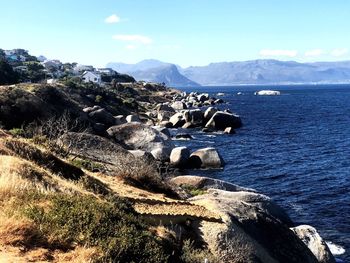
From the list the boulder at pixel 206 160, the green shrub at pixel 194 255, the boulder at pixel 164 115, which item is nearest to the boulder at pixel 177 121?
the boulder at pixel 164 115

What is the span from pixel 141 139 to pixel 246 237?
29.6 m

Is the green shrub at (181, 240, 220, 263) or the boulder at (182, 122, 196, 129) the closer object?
the green shrub at (181, 240, 220, 263)

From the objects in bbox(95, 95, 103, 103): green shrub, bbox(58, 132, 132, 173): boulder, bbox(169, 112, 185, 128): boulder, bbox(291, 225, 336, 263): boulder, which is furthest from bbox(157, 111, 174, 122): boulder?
bbox(291, 225, 336, 263): boulder

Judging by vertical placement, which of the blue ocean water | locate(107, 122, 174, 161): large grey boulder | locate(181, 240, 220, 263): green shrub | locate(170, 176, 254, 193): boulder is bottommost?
the blue ocean water

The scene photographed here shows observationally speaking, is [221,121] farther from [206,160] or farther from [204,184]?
[204,184]

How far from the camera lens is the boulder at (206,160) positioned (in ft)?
137

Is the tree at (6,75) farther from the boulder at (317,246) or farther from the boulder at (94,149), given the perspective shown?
the boulder at (317,246)

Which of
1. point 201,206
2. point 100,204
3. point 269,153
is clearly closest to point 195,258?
point 100,204

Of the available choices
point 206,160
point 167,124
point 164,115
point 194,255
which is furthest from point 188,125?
point 194,255

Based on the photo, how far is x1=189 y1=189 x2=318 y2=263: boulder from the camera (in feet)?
47.9

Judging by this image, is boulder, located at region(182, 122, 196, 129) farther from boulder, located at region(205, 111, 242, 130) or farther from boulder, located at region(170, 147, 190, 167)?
boulder, located at region(170, 147, 190, 167)

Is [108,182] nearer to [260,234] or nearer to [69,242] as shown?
[260,234]

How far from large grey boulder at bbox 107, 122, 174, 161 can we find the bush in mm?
31877

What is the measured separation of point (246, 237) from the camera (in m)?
15.5
